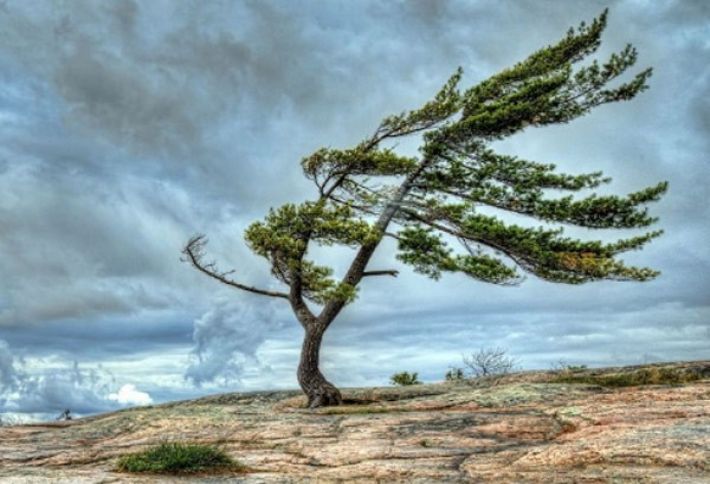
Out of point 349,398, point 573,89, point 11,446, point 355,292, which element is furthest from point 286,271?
point 573,89

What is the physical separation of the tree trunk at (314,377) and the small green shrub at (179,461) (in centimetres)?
1042

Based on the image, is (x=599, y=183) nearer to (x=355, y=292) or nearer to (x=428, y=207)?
(x=428, y=207)

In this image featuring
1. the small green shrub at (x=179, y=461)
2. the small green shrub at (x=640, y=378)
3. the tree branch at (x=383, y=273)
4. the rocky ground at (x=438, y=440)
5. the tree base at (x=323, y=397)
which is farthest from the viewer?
the tree branch at (x=383, y=273)

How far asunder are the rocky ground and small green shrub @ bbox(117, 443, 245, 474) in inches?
15.7

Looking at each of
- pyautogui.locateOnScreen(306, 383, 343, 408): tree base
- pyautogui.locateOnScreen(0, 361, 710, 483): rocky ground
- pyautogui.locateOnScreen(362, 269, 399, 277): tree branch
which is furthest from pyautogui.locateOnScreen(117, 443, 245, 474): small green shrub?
pyautogui.locateOnScreen(362, 269, 399, 277): tree branch

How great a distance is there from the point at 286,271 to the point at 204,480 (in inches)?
523

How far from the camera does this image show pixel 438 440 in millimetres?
12523

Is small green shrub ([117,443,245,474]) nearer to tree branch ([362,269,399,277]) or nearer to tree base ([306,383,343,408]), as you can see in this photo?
tree base ([306,383,343,408])

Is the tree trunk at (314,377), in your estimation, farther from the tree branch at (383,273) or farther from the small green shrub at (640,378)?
the small green shrub at (640,378)

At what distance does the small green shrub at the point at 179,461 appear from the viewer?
36.1 feet

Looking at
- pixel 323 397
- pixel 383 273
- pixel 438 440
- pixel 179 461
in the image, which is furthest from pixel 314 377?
pixel 179 461

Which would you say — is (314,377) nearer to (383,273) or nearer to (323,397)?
(323,397)

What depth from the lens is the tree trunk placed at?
21.8m

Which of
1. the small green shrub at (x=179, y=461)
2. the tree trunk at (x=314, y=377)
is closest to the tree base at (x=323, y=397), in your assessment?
the tree trunk at (x=314, y=377)
